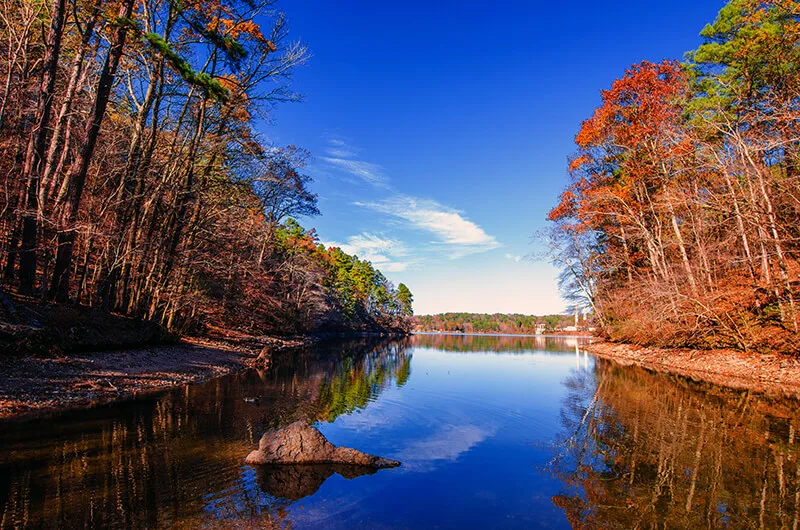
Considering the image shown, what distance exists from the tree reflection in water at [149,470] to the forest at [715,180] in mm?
15393

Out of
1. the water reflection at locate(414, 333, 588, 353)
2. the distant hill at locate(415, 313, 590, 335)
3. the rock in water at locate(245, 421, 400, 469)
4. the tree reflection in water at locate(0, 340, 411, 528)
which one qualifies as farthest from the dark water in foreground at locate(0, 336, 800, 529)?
the distant hill at locate(415, 313, 590, 335)

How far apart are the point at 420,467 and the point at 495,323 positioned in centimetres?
15745

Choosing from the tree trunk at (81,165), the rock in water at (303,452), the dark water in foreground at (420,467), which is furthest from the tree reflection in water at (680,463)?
the tree trunk at (81,165)

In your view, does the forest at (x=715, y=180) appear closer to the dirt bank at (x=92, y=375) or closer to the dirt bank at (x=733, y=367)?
the dirt bank at (x=733, y=367)

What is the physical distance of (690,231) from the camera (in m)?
21.8

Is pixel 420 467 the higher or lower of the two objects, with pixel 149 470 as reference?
lower

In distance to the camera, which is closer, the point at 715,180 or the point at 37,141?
the point at 37,141

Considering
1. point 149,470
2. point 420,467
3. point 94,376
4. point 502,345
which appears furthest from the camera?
point 502,345

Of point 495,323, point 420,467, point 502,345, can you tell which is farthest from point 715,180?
point 495,323

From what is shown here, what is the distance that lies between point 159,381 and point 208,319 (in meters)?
16.3

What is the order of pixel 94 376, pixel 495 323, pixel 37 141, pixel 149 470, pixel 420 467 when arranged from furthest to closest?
1. pixel 495 323
2. pixel 37 141
3. pixel 94 376
4. pixel 420 467
5. pixel 149 470

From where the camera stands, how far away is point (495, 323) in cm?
15912

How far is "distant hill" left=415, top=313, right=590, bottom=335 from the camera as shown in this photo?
13812 cm

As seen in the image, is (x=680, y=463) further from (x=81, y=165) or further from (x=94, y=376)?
(x=81, y=165)
